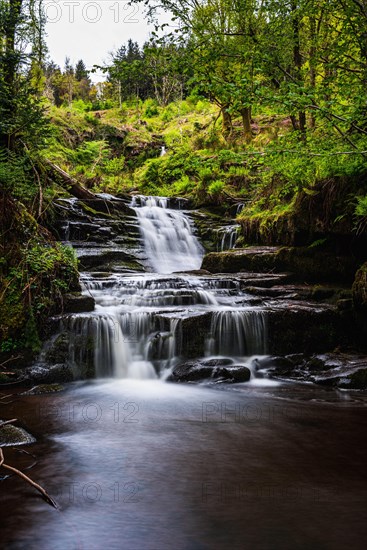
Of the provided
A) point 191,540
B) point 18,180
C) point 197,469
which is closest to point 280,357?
point 197,469

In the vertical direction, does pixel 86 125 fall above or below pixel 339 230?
above

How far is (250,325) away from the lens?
7.98m

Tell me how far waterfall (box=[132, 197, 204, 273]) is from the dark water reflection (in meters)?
8.23

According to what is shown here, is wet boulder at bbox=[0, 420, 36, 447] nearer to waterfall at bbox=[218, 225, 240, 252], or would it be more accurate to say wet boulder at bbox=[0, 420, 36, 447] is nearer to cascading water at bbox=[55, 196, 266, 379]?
cascading water at bbox=[55, 196, 266, 379]

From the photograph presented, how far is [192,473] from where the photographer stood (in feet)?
12.2

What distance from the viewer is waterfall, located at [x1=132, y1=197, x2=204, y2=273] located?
14180mm

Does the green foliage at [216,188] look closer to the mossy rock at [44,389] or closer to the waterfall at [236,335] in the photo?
the waterfall at [236,335]

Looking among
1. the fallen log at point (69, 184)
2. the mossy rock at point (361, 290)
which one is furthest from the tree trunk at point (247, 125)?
A: the mossy rock at point (361, 290)

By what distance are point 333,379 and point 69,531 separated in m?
5.08

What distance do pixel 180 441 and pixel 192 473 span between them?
80 cm

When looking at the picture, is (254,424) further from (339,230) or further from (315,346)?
(339,230)

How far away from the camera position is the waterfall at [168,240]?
1418 cm

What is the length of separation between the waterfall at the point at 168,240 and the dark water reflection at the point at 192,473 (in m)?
8.23

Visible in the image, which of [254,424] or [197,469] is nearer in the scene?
[197,469]
